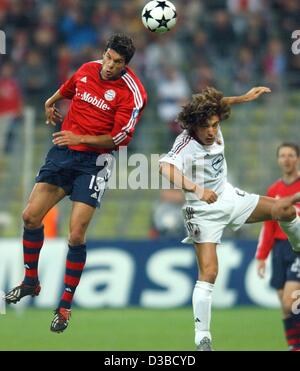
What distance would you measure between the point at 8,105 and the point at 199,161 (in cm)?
870

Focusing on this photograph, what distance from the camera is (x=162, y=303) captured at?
19531mm

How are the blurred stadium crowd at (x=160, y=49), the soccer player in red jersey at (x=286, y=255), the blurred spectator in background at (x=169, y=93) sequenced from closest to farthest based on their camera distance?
the soccer player in red jersey at (x=286, y=255) → the blurred spectator in background at (x=169, y=93) → the blurred stadium crowd at (x=160, y=49)

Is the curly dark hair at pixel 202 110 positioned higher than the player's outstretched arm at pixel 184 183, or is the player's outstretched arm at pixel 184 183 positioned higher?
the curly dark hair at pixel 202 110

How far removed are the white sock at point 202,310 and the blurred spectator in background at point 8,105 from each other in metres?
8.65

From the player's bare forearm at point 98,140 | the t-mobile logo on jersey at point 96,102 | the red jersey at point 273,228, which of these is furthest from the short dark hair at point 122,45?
the red jersey at point 273,228

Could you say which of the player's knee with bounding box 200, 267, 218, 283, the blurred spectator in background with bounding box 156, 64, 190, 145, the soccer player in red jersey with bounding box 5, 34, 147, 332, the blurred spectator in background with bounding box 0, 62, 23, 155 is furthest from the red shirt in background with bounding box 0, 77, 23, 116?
the player's knee with bounding box 200, 267, 218, 283

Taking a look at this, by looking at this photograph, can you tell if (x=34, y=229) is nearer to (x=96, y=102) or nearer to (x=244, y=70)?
(x=96, y=102)

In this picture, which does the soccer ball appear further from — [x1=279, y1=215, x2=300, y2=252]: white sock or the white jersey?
[x1=279, y1=215, x2=300, y2=252]: white sock

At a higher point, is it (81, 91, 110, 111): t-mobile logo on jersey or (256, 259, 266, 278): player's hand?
(81, 91, 110, 111): t-mobile logo on jersey

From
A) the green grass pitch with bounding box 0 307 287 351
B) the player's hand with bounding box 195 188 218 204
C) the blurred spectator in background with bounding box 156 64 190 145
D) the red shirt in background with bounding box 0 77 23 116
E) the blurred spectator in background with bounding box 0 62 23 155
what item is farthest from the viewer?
the blurred spectator in background with bounding box 156 64 190 145

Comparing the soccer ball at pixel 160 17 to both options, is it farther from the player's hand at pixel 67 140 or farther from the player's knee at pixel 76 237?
the player's knee at pixel 76 237

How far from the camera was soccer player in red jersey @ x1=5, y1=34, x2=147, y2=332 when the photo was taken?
12328 millimetres

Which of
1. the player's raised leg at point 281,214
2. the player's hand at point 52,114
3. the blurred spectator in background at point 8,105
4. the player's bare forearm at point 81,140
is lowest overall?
the player's raised leg at point 281,214

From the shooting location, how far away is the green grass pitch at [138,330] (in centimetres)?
1608
